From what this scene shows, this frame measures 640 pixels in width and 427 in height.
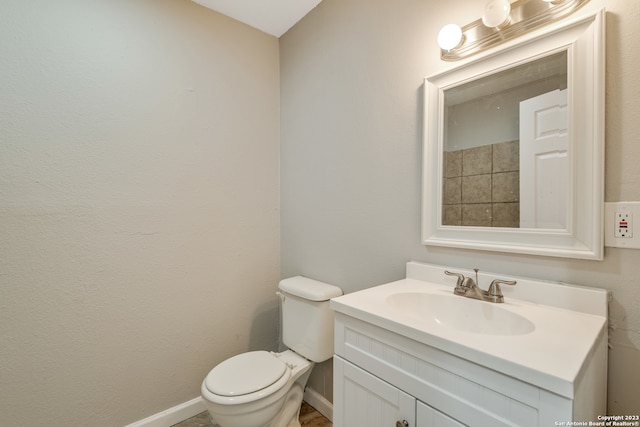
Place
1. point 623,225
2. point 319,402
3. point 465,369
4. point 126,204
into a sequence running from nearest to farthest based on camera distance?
point 465,369, point 623,225, point 126,204, point 319,402

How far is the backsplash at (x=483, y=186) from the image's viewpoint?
103 centimetres

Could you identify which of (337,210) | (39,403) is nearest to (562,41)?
(337,210)

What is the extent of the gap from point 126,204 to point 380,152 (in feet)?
4.28

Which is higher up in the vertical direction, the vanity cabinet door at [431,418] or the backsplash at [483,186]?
the backsplash at [483,186]

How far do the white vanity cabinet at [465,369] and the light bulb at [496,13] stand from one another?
2.89ft

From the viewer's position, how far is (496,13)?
98cm

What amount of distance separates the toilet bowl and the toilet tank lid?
1.12ft

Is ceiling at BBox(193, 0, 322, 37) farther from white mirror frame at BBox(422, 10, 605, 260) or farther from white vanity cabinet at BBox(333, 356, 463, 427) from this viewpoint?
white vanity cabinet at BBox(333, 356, 463, 427)

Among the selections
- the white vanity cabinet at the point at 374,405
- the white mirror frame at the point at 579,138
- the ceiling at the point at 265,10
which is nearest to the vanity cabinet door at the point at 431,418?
the white vanity cabinet at the point at 374,405

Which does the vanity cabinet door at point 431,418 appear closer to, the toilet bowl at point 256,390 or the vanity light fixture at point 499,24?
the toilet bowl at point 256,390

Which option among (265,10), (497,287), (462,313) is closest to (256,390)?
(462,313)

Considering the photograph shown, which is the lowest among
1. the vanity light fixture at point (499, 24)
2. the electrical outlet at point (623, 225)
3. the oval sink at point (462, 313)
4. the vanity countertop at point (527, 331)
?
the oval sink at point (462, 313)

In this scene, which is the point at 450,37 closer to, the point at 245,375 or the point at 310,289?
the point at 310,289

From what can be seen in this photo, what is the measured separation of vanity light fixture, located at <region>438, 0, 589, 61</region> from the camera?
92cm
